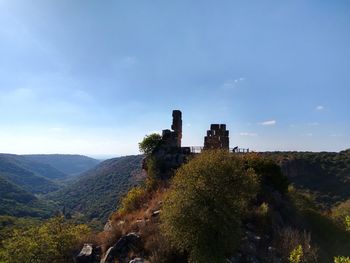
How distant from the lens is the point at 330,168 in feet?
270

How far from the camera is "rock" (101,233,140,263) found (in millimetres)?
21828

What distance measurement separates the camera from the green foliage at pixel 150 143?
131 ft

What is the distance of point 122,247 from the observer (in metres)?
22.3

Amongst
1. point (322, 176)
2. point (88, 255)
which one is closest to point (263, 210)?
point (88, 255)

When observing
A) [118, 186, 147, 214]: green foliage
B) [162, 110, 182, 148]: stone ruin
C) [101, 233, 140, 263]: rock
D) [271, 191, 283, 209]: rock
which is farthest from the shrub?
[162, 110, 182, 148]: stone ruin

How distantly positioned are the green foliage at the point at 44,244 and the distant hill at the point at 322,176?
4684 cm

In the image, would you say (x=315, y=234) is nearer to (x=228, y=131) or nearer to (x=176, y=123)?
(x=228, y=131)

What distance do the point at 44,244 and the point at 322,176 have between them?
69.7 m

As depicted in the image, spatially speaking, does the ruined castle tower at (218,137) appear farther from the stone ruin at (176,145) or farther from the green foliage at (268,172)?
the green foliage at (268,172)

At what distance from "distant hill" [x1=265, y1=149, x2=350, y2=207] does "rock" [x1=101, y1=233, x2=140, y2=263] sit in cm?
4598

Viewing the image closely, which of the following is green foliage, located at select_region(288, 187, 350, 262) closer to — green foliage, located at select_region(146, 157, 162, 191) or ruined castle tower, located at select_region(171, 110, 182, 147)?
green foliage, located at select_region(146, 157, 162, 191)

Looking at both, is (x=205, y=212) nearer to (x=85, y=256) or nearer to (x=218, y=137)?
(x=85, y=256)

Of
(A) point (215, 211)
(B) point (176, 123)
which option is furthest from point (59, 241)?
(B) point (176, 123)

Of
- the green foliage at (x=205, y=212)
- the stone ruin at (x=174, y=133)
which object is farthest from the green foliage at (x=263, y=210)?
the stone ruin at (x=174, y=133)
